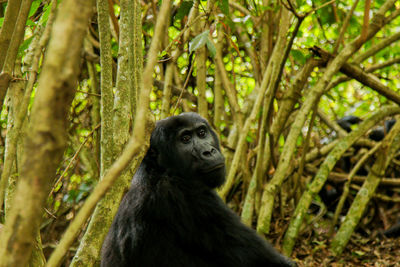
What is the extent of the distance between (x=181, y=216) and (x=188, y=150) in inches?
23.7

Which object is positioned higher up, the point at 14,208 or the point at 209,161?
the point at 209,161

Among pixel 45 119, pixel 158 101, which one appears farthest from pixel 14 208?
pixel 158 101

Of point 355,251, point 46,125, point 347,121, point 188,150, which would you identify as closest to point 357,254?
Answer: point 355,251

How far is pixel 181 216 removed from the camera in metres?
3.07

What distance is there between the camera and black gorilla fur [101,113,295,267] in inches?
116

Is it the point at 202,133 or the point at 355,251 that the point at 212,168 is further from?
the point at 355,251

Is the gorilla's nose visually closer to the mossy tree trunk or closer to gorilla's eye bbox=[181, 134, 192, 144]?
gorilla's eye bbox=[181, 134, 192, 144]

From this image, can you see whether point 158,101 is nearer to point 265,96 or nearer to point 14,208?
point 265,96

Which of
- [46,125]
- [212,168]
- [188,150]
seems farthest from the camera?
[188,150]

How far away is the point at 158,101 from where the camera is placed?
5961mm

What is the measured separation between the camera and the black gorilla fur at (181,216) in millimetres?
2957

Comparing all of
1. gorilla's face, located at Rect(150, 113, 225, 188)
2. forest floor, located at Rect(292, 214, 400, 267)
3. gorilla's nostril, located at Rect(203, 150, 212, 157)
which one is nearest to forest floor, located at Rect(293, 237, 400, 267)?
forest floor, located at Rect(292, 214, 400, 267)

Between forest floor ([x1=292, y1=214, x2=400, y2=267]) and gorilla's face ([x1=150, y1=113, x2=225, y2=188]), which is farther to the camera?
forest floor ([x1=292, y1=214, x2=400, y2=267])

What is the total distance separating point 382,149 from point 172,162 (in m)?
2.85
